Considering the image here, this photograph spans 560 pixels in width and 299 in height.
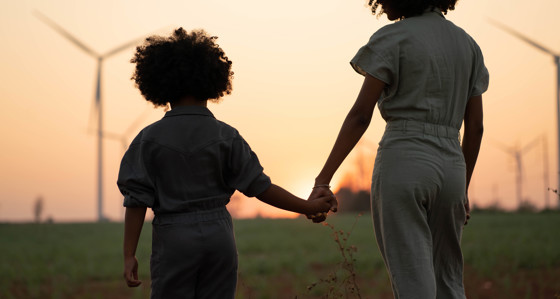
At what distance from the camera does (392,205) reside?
2912 millimetres

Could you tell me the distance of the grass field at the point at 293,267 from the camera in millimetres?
9031

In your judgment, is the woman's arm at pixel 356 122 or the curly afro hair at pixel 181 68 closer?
the woman's arm at pixel 356 122

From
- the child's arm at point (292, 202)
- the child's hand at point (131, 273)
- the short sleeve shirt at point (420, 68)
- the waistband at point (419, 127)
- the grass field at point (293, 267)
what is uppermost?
the short sleeve shirt at point (420, 68)

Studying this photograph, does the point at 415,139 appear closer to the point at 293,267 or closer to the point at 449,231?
the point at 449,231

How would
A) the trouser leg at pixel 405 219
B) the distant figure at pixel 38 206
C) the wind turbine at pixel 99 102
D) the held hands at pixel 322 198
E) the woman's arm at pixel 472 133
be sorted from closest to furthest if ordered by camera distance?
the trouser leg at pixel 405 219 → the woman's arm at pixel 472 133 → the held hands at pixel 322 198 → the wind turbine at pixel 99 102 → the distant figure at pixel 38 206

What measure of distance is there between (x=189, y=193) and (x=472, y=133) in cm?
137

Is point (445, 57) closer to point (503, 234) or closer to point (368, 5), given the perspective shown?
point (368, 5)

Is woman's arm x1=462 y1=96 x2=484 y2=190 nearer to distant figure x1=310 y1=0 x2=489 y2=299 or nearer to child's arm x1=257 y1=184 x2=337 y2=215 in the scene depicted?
distant figure x1=310 y1=0 x2=489 y2=299

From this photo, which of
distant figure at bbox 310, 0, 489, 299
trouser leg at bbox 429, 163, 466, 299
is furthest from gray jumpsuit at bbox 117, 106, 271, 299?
trouser leg at bbox 429, 163, 466, 299

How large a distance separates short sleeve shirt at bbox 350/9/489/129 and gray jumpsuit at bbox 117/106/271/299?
662mm

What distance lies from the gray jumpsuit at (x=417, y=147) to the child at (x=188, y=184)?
0.54 metres

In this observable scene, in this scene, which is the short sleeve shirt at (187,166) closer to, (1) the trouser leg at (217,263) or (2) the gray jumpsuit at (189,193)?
(2) the gray jumpsuit at (189,193)

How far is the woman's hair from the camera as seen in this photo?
3.12 meters

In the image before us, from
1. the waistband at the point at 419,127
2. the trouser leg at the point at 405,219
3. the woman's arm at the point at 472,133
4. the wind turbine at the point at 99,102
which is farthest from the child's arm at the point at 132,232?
the wind turbine at the point at 99,102
